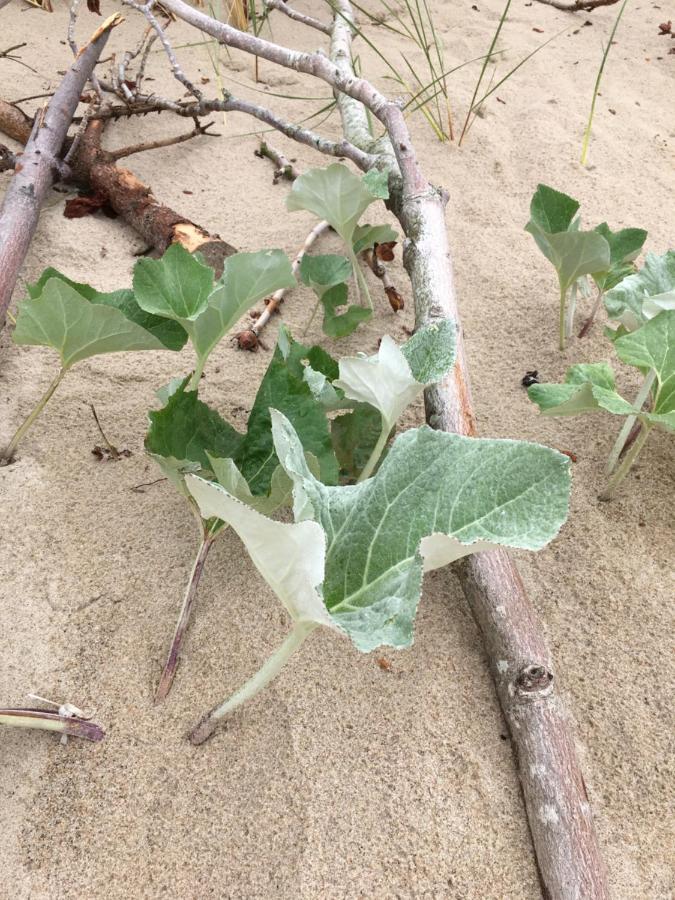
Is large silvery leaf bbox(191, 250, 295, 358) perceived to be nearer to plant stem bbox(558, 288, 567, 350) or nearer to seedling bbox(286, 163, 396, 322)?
seedling bbox(286, 163, 396, 322)

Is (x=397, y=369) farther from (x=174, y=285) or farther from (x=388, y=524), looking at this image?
(x=174, y=285)

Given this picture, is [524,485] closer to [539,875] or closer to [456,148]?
[539,875]

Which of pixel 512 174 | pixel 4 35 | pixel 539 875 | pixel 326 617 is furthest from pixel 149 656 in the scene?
pixel 4 35

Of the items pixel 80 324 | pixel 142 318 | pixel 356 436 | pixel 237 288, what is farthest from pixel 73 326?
pixel 356 436

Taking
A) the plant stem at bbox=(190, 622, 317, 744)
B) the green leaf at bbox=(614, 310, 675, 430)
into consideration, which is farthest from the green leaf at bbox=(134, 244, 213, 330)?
the green leaf at bbox=(614, 310, 675, 430)

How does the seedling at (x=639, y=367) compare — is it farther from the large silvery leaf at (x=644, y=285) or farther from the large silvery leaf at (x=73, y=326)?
the large silvery leaf at (x=73, y=326)

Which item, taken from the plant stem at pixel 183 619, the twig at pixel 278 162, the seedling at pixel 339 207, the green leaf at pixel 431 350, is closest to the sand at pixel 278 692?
the plant stem at pixel 183 619
